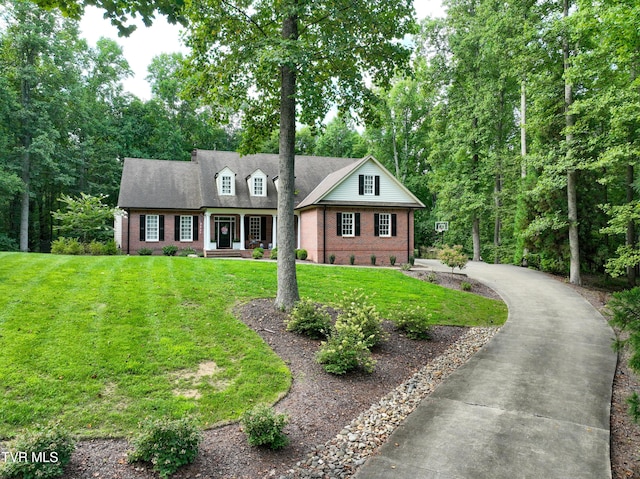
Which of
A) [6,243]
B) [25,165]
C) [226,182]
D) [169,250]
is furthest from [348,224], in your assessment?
[6,243]

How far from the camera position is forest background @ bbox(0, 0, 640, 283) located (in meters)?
13.8

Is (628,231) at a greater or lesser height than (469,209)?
lesser

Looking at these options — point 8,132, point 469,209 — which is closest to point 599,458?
point 469,209

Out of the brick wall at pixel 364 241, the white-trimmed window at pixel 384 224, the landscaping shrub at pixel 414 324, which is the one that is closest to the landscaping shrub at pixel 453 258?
the brick wall at pixel 364 241

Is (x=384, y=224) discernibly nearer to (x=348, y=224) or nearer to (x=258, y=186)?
(x=348, y=224)

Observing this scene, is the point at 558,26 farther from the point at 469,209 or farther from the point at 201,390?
the point at 201,390

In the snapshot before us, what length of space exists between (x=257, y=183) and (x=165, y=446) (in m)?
21.6

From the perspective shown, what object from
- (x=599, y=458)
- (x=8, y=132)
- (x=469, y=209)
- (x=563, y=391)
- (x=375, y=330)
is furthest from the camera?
(x=8, y=132)

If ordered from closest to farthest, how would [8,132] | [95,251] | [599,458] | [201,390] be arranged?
[599,458]
[201,390]
[95,251]
[8,132]

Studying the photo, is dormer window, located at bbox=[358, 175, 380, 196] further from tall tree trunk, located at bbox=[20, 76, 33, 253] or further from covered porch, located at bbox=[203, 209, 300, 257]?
tall tree trunk, located at bbox=[20, 76, 33, 253]

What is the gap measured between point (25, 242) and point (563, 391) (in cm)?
3035

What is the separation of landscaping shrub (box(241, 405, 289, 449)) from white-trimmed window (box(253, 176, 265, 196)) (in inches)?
824

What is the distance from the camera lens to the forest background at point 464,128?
13820 millimetres

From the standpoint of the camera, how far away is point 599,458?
431 cm
